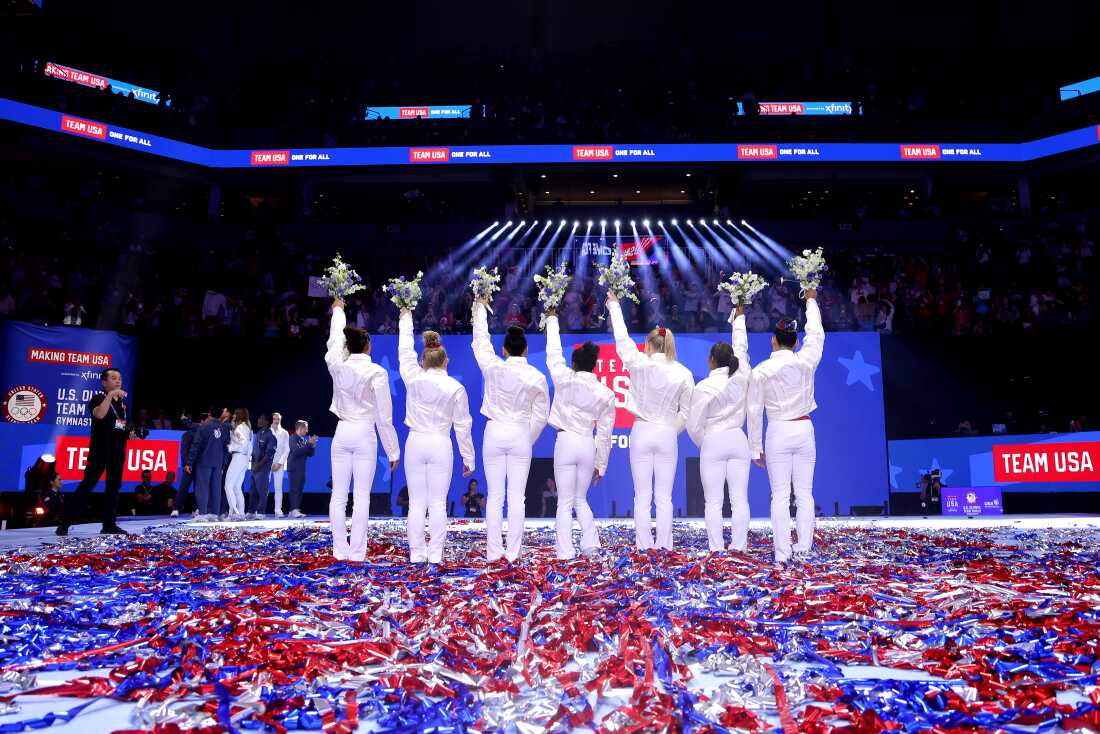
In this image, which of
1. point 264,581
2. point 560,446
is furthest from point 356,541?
point 560,446

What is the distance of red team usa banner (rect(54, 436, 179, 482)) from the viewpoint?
1466 centimetres

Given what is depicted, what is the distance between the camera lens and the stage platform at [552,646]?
8.57ft

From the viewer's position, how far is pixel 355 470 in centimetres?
673

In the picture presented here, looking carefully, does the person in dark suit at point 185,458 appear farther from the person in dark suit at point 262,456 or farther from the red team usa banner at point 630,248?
the red team usa banner at point 630,248

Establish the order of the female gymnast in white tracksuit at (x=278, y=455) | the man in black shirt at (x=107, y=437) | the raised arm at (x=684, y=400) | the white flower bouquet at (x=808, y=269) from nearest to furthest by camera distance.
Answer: the raised arm at (x=684, y=400)
the white flower bouquet at (x=808, y=269)
the man in black shirt at (x=107, y=437)
the female gymnast in white tracksuit at (x=278, y=455)

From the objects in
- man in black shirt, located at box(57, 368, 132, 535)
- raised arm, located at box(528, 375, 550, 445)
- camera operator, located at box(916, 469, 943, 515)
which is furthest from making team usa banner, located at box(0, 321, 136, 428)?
camera operator, located at box(916, 469, 943, 515)

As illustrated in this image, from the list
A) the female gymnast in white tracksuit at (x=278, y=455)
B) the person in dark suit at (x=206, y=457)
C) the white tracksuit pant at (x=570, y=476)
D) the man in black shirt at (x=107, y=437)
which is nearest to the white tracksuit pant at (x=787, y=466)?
the white tracksuit pant at (x=570, y=476)

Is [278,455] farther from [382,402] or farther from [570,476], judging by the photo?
[570,476]

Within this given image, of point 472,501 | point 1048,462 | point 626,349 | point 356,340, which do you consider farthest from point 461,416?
point 1048,462

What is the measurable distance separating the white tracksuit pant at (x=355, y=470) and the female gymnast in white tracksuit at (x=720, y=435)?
288 cm

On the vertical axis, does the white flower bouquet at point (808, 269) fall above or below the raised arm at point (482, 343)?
above

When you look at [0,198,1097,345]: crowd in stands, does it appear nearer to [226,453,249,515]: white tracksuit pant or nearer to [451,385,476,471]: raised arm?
[226,453,249,515]: white tracksuit pant

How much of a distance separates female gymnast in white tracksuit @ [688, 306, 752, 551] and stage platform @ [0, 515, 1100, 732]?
884mm

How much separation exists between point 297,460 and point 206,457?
2589mm
